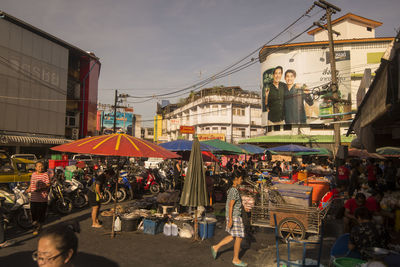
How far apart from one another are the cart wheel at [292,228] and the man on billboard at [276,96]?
32492 millimetres

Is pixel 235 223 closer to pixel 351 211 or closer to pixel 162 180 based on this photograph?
pixel 351 211

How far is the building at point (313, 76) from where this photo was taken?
3562cm

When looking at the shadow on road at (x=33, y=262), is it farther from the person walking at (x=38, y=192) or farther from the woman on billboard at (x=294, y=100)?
the woman on billboard at (x=294, y=100)

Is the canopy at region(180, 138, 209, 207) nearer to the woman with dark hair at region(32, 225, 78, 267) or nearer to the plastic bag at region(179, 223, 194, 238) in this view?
the plastic bag at region(179, 223, 194, 238)

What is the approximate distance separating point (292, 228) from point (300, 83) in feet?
110

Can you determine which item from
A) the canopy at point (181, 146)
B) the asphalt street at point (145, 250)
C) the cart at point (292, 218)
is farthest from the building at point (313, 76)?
the asphalt street at point (145, 250)

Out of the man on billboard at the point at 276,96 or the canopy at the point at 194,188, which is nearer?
the canopy at the point at 194,188

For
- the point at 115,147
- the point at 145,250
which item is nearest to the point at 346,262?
the point at 145,250

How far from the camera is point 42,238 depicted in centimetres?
208

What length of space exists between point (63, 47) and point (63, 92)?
5.25m

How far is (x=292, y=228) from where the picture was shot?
6.96m

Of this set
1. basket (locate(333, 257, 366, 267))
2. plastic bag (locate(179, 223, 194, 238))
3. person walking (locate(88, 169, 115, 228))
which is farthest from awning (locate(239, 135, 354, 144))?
basket (locate(333, 257, 366, 267))

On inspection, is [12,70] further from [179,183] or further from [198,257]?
[198,257]

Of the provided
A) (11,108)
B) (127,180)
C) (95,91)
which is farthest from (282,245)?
(95,91)
